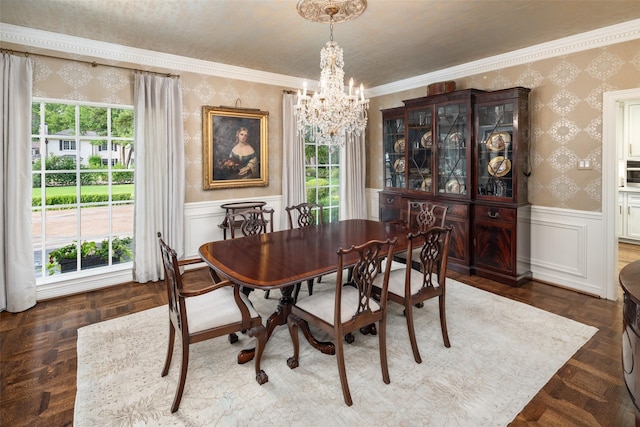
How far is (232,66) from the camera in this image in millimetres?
4562

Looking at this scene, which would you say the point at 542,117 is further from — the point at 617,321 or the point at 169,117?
the point at 169,117

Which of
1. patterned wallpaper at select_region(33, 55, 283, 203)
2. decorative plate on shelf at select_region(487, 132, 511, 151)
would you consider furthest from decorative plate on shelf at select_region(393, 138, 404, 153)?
patterned wallpaper at select_region(33, 55, 283, 203)

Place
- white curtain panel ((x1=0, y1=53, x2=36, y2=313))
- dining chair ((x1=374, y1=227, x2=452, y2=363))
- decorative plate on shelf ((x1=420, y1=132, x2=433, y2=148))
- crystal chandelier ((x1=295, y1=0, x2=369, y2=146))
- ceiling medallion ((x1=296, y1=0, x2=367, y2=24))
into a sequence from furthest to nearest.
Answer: decorative plate on shelf ((x1=420, y1=132, x2=433, y2=148))
white curtain panel ((x1=0, y1=53, x2=36, y2=313))
crystal chandelier ((x1=295, y1=0, x2=369, y2=146))
ceiling medallion ((x1=296, y1=0, x2=367, y2=24))
dining chair ((x1=374, y1=227, x2=452, y2=363))

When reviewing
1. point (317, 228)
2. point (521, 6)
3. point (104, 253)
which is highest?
point (521, 6)

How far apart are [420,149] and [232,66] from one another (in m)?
2.80

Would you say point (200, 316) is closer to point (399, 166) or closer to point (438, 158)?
point (438, 158)

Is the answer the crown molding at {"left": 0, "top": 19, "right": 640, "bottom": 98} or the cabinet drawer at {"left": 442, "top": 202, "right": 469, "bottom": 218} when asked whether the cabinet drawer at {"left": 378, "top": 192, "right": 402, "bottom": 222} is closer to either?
the cabinet drawer at {"left": 442, "top": 202, "right": 469, "bottom": 218}

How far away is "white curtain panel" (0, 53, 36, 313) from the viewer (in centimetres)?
323

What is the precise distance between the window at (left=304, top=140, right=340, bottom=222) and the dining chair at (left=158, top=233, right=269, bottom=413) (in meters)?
3.50

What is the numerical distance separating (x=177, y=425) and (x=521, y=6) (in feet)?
13.0

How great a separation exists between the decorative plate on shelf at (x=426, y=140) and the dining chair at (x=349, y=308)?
2.90 m

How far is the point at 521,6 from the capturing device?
9.55 feet

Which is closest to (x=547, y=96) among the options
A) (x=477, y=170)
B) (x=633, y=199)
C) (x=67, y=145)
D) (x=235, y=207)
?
(x=477, y=170)

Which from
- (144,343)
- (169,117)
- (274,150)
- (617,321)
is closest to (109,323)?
(144,343)
